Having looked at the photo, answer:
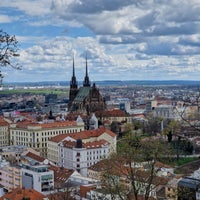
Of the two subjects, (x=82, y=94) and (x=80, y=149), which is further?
(x=82, y=94)

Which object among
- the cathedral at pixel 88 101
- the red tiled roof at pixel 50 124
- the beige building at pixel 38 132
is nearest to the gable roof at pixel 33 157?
the beige building at pixel 38 132

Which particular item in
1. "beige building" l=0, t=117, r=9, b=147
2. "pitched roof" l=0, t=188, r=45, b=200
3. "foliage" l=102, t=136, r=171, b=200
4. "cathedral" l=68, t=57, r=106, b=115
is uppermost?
"foliage" l=102, t=136, r=171, b=200

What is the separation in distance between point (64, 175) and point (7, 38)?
36219 mm

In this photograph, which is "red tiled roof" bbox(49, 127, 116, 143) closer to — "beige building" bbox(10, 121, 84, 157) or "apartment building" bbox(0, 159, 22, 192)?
"beige building" bbox(10, 121, 84, 157)

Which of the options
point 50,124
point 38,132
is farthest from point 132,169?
point 50,124

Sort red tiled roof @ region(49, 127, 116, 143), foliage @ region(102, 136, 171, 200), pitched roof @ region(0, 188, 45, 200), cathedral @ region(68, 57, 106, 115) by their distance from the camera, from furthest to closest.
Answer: cathedral @ region(68, 57, 106, 115) → red tiled roof @ region(49, 127, 116, 143) → pitched roof @ region(0, 188, 45, 200) → foliage @ region(102, 136, 171, 200)

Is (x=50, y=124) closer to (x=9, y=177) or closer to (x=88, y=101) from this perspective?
(x=88, y=101)

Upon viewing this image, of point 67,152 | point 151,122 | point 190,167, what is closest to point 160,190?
point 190,167

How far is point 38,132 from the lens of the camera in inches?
→ 2948

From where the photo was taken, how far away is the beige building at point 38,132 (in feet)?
246

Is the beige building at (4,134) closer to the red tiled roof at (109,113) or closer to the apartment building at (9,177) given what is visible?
the red tiled roof at (109,113)

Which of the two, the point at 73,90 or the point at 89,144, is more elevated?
the point at 73,90

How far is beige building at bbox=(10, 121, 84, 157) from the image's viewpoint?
2950 inches

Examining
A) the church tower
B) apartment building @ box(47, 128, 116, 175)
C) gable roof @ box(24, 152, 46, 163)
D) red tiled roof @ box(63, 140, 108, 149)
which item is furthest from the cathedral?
gable roof @ box(24, 152, 46, 163)
